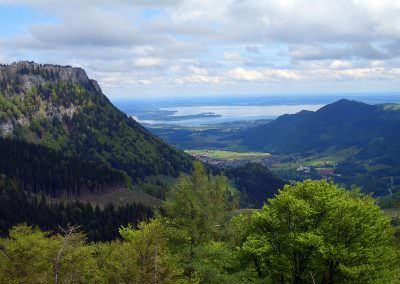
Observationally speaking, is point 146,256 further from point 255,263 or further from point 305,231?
point 305,231

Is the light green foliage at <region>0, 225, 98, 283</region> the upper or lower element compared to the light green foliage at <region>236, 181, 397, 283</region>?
lower

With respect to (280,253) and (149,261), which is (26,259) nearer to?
(149,261)

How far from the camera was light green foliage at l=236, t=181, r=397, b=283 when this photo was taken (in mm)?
51500

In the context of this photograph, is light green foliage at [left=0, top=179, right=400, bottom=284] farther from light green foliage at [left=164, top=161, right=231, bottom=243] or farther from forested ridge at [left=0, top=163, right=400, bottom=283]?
light green foliage at [left=164, top=161, right=231, bottom=243]

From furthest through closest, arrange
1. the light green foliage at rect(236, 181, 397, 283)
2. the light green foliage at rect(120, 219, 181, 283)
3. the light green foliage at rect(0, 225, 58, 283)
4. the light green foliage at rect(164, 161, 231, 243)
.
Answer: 1. the light green foliage at rect(164, 161, 231, 243)
2. the light green foliage at rect(0, 225, 58, 283)
3. the light green foliage at rect(236, 181, 397, 283)
4. the light green foliage at rect(120, 219, 181, 283)

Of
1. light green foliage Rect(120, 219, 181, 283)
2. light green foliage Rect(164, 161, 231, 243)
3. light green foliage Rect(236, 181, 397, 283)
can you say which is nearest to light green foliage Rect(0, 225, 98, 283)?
light green foliage Rect(120, 219, 181, 283)

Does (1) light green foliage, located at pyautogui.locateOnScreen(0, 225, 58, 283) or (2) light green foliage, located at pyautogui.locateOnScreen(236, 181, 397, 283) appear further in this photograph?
(1) light green foliage, located at pyautogui.locateOnScreen(0, 225, 58, 283)

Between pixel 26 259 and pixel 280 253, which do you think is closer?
pixel 280 253

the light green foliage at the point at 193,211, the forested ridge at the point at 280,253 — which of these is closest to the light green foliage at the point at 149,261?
the forested ridge at the point at 280,253

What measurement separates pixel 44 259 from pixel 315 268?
1508 inches

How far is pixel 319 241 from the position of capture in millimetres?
50375

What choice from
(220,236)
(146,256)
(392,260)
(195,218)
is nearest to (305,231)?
(392,260)

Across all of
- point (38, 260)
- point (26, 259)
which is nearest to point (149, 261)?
point (38, 260)

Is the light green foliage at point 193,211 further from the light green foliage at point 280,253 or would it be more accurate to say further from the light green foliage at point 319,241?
the light green foliage at point 319,241
